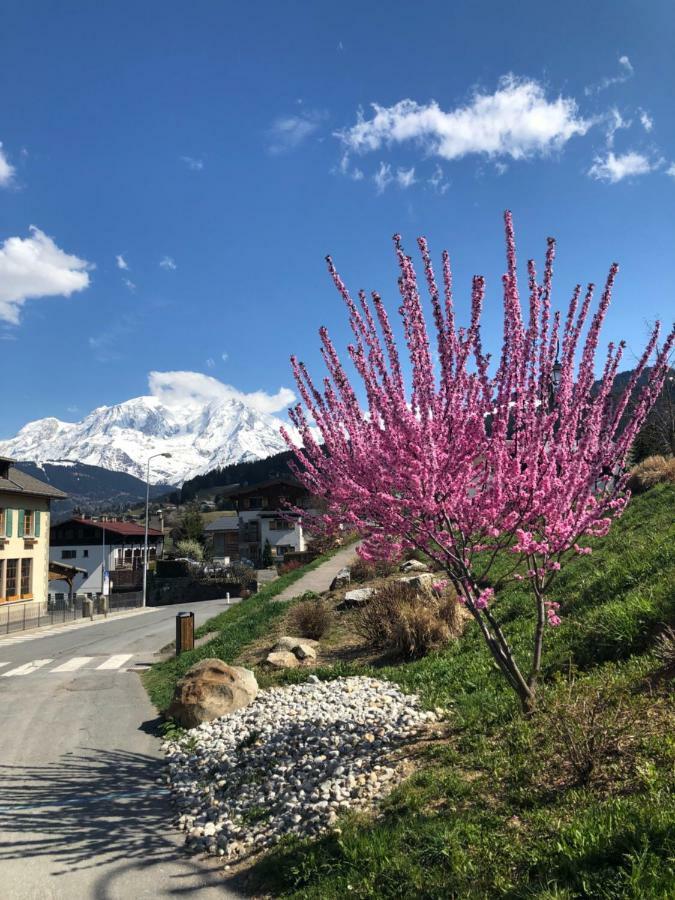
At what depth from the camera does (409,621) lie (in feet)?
38.0

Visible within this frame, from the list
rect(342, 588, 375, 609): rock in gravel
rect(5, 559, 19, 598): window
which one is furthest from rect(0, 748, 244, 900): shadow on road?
rect(5, 559, 19, 598): window

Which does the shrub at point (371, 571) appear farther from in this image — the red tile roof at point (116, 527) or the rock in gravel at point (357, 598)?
the red tile roof at point (116, 527)

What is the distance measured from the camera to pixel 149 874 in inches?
226

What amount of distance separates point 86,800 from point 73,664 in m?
12.2

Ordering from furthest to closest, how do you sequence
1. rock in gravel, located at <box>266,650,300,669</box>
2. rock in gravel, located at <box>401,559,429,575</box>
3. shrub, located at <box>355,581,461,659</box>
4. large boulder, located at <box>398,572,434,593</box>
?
rock in gravel, located at <box>401,559,429,575</box> < large boulder, located at <box>398,572,434,593</box> < rock in gravel, located at <box>266,650,300,669</box> < shrub, located at <box>355,581,461,659</box>

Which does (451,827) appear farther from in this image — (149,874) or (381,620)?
(381,620)

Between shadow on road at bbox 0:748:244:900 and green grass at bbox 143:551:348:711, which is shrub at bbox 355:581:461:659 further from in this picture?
shadow on road at bbox 0:748:244:900

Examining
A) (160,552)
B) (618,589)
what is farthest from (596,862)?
(160,552)

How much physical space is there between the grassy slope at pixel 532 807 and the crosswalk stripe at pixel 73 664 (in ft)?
43.5

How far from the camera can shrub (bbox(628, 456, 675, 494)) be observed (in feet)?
68.3

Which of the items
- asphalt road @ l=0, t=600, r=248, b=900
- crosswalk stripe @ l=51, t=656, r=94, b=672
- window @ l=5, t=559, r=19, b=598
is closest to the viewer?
asphalt road @ l=0, t=600, r=248, b=900

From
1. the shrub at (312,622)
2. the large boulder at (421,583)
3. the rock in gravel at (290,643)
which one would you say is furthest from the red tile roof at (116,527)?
the large boulder at (421,583)

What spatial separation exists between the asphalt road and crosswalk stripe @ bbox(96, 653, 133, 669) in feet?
6.19

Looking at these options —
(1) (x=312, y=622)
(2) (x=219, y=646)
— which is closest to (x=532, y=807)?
(1) (x=312, y=622)
